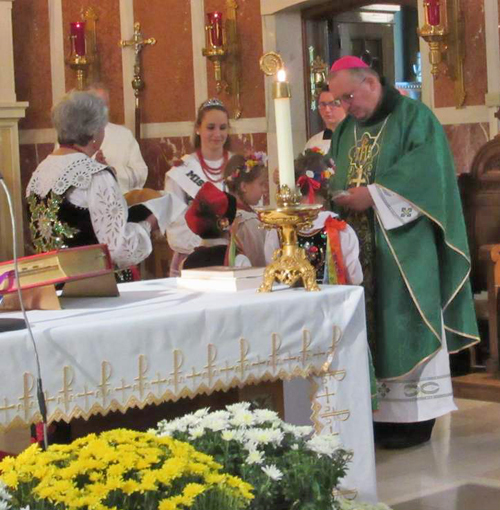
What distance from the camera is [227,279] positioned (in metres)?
3.38

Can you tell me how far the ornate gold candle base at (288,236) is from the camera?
3273 millimetres

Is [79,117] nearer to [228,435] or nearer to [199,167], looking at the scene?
[228,435]

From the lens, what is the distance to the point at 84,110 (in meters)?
4.20

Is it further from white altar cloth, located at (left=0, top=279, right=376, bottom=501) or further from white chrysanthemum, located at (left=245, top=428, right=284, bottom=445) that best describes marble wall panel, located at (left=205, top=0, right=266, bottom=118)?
white chrysanthemum, located at (left=245, top=428, right=284, bottom=445)

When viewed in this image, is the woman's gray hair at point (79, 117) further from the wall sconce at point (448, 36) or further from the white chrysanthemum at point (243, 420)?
the wall sconce at point (448, 36)

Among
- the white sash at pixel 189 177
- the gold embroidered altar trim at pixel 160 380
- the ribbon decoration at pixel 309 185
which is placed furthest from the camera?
the white sash at pixel 189 177

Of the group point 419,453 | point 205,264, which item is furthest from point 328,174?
point 419,453

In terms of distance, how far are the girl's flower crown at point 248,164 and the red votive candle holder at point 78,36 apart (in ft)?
16.2

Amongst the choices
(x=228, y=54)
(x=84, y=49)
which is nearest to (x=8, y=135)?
(x=84, y=49)

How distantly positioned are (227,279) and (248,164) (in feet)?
5.44

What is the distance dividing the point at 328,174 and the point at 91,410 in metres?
2.12

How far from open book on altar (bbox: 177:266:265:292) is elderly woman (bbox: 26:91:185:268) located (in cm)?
62

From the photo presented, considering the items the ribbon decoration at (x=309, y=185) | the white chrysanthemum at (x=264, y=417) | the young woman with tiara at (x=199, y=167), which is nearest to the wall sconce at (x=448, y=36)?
the young woman with tiara at (x=199, y=167)

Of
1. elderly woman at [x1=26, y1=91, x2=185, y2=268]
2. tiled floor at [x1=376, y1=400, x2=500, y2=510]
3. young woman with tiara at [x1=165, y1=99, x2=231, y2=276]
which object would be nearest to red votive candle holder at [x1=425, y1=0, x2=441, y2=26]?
young woman with tiara at [x1=165, y1=99, x2=231, y2=276]
